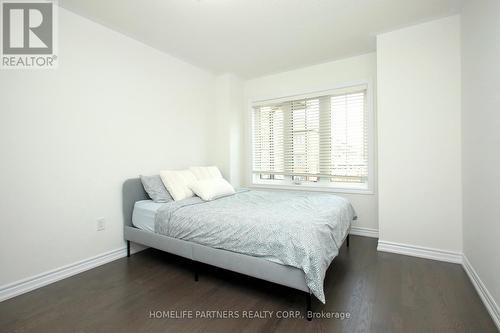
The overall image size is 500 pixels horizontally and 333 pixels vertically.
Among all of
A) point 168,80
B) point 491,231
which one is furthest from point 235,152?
point 491,231

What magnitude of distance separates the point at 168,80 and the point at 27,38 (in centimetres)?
146

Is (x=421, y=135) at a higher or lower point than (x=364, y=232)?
higher

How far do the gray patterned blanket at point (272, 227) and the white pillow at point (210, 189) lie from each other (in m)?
0.09

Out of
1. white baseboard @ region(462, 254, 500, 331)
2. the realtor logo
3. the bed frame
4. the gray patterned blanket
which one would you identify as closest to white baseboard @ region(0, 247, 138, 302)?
the bed frame

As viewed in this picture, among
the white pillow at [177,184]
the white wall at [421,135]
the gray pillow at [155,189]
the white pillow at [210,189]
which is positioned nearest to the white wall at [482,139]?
the white wall at [421,135]

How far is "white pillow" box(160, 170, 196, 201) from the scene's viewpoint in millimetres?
2809

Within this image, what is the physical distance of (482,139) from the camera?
71.7 inches

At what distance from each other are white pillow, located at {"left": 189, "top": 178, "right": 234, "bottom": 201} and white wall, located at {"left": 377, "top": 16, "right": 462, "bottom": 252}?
1899mm

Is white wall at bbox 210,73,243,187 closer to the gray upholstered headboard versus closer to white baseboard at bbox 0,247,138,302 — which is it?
the gray upholstered headboard

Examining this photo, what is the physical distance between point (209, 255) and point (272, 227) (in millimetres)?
669

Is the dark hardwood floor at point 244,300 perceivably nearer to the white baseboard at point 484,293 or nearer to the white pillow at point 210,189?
the white baseboard at point 484,293

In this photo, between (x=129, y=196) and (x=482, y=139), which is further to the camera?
(x=129, y=196)

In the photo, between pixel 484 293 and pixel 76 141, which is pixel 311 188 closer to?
pixel 484 293

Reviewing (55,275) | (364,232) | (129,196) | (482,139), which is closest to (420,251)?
(364,232)
